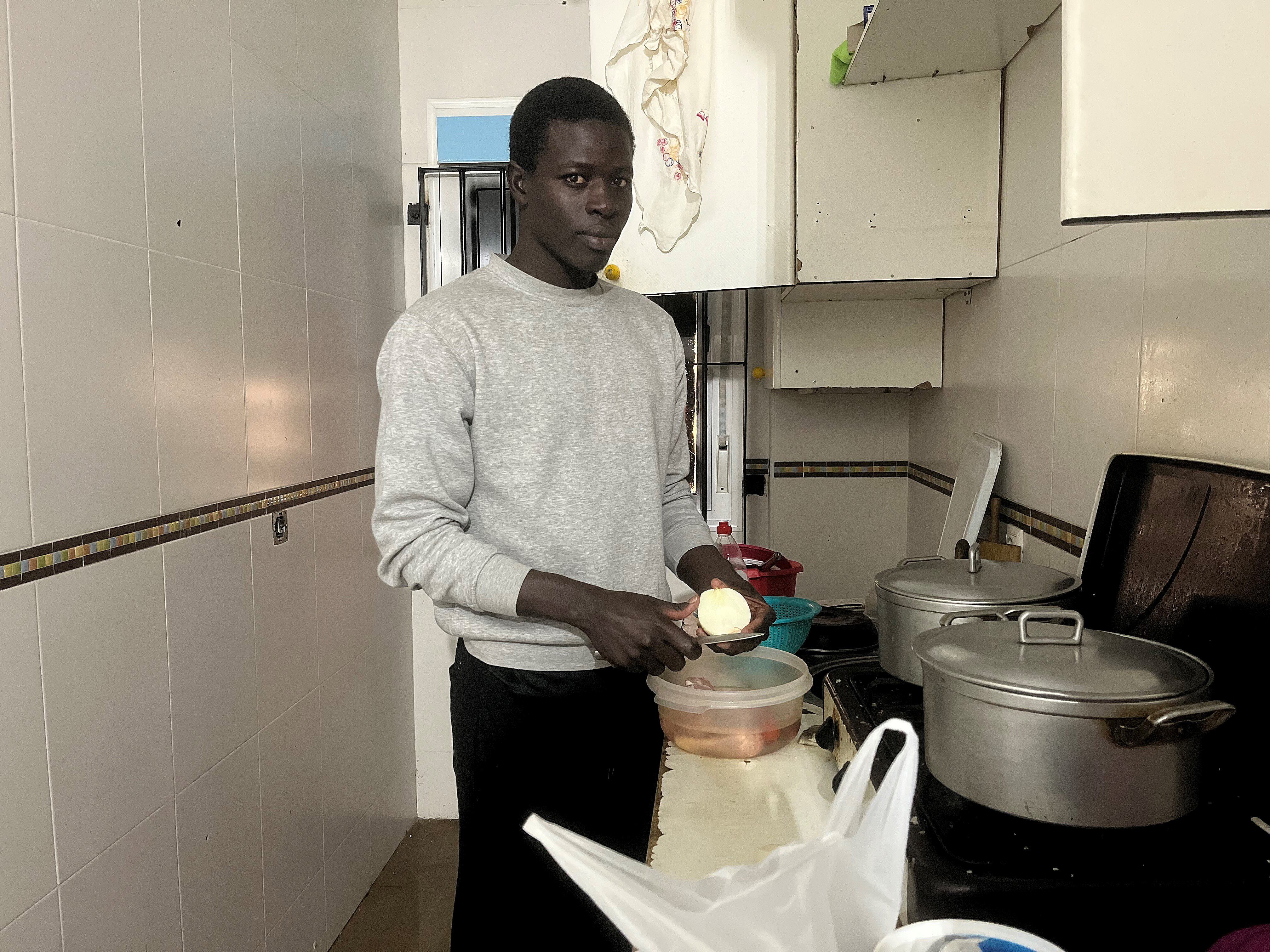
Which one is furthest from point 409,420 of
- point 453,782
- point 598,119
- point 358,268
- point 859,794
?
point 453,782

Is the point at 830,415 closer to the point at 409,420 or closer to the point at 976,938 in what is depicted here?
the point at 409,420

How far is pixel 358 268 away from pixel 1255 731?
7.44ft

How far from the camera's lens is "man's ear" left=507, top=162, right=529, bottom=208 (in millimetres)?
1327

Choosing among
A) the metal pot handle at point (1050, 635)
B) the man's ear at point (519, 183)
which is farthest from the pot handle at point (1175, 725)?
the man's ear at point (519, 183)

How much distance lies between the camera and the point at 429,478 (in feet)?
3.80

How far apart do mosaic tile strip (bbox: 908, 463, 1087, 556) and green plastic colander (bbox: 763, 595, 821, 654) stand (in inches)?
15.5

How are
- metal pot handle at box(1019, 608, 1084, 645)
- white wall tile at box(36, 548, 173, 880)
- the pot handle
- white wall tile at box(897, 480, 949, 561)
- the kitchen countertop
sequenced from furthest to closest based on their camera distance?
white wall tile at box(897, 480, 949, 561), white wall tile at box(36, 548, 173, 880), the kitchen countertop, metal pot handle at box(1019, 608, 1084, 645), the pot handle

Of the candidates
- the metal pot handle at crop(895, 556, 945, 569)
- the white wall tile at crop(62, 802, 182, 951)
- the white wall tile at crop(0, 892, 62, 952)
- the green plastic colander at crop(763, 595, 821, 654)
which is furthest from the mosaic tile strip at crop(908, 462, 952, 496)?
the white wall tile at crop(0, 892, 62, 952)

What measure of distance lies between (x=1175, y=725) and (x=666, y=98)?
158 centimetres

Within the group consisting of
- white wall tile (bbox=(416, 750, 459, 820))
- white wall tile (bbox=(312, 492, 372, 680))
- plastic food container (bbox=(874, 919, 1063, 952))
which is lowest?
white wall tile (bbox=(416, 750, 459, 820))

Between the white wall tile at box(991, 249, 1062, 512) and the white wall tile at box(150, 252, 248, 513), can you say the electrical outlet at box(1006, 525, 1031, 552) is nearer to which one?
the white wall tile at box(991, 249, 1062, 512)

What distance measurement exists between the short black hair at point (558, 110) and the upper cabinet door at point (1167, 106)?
0.79 m

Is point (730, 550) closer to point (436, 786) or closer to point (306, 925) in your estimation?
point (306, 925)

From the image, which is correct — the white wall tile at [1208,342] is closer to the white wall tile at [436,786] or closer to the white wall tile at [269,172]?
the white wall tile at [269,172]
